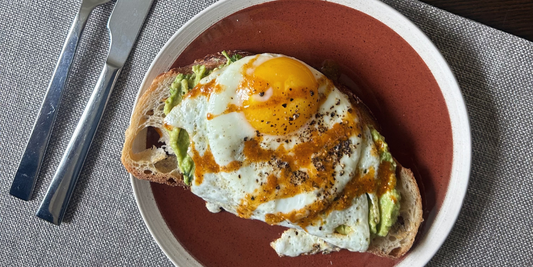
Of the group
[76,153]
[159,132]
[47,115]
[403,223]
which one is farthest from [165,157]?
[403,223]

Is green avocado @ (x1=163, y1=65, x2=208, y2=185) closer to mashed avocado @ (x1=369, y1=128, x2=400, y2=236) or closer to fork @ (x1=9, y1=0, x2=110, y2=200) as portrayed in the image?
fork @ (x1=9, y1=0, x2=110, y2=200)

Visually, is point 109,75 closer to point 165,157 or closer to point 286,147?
point 165,157

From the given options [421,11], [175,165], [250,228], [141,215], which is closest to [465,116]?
[421,11]

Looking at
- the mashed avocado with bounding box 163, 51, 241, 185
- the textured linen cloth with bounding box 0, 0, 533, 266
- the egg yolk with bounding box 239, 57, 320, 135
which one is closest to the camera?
the egg yolk with bounding box 239, 57, 320, 135

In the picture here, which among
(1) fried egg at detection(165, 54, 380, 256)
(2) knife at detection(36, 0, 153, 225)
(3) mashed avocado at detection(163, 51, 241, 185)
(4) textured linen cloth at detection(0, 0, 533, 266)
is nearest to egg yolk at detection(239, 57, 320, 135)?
(1) fried egg at detection(165, 54, 380, 256)

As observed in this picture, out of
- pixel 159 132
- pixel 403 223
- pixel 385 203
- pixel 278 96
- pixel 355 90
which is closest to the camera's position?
pixel 278 96

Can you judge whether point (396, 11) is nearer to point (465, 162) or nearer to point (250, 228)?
point (465, 162)
